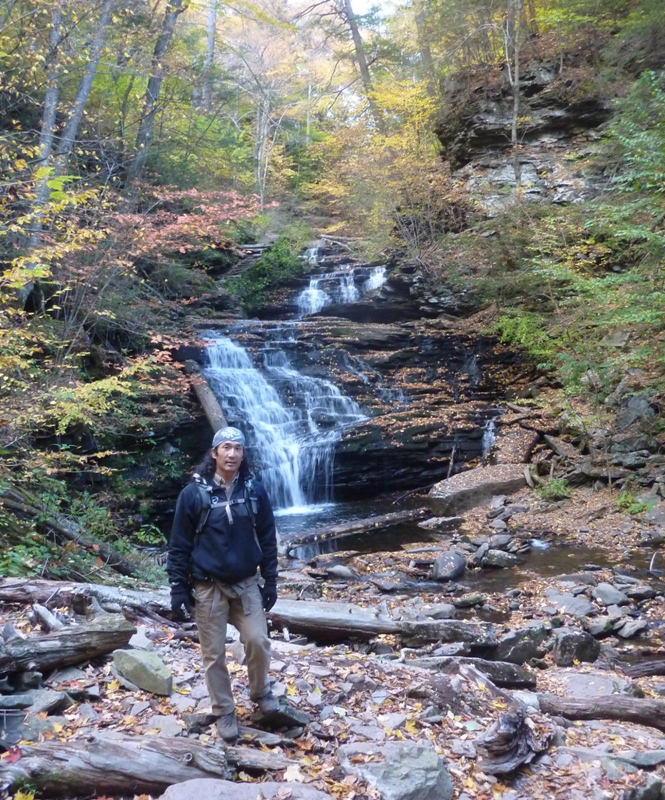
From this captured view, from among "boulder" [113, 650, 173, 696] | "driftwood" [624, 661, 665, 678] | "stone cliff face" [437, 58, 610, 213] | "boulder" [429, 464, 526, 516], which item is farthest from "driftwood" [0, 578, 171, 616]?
"stone cliff face" [437, 58, 610, 213]

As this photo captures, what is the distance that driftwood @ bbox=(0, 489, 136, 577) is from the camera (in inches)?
242

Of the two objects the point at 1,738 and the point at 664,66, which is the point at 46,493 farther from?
the point at 664,66

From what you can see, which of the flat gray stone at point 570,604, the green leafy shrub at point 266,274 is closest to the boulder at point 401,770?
the flat gray stone at point 570,604

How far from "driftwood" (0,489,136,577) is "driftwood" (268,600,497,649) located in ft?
7.71

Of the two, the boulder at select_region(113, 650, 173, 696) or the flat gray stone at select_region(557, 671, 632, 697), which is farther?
the flat gray stone at select_region(557, 671, 632, 697)

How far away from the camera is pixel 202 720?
3.12 meters

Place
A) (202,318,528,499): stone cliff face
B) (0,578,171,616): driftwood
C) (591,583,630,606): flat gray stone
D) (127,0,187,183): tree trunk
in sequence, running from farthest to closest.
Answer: (202,318,528,499): stone cliff face
(127,0,187,183): tree trunk
(591,583,630,606): flat gray stone
(0,578,171,616): driftwood

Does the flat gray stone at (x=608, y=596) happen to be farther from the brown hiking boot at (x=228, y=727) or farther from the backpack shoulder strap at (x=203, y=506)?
the backpack shoulder strap at (x=203, y=506)

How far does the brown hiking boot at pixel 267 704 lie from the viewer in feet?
10.4

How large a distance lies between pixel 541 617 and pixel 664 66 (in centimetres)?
1476

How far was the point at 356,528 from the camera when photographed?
10.6m

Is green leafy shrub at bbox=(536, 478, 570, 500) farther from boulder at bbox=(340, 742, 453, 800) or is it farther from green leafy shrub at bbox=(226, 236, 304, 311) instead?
green leafy shrub at bbox=(226, 236, 304, 311)

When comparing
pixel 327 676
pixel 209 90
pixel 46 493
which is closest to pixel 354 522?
pixel 46 493

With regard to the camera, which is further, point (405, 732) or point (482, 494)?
point (482, 494)
